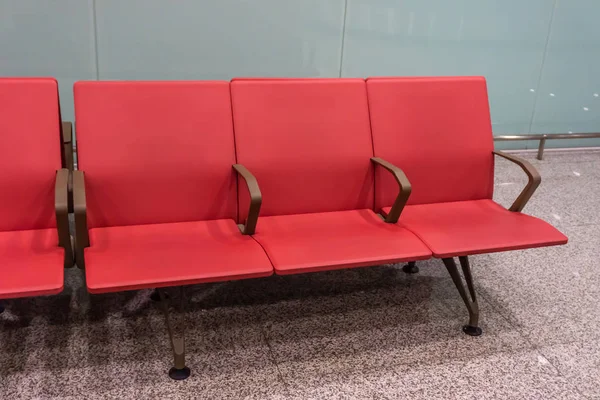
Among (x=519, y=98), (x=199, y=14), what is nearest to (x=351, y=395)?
(x=199, y=14)

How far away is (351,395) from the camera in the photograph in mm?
2064

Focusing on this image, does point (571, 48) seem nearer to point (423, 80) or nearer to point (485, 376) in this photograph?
point (423, 80)

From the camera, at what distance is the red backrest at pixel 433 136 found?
2645 mm

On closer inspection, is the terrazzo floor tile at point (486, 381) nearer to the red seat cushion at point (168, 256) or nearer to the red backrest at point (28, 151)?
the red seat cushion at point (168, 256)

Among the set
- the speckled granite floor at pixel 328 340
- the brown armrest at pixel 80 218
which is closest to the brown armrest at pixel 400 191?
the speckled granite floor at pixel 328 340

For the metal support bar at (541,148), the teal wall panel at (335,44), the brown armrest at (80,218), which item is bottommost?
the metal support bar at (541,148)

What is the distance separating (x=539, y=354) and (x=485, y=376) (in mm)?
303

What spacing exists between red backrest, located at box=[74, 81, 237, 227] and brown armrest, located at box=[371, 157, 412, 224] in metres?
0.64

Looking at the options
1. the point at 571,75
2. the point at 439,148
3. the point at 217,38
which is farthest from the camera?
the point at 571,75

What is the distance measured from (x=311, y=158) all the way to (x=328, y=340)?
76 cm

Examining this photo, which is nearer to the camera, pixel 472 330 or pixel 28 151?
pixel 28 151

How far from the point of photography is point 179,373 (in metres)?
2.10

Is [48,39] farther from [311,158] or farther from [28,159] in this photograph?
[311,158]

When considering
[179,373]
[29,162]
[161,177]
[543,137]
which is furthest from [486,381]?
[543,137]
